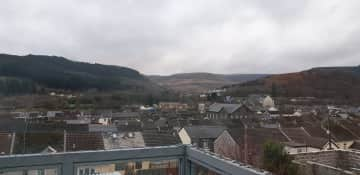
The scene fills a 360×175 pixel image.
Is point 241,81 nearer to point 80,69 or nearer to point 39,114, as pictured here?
point 80,69

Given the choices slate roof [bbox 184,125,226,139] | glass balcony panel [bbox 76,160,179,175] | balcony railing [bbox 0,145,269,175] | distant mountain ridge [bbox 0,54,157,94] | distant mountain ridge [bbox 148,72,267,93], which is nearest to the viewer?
balcony railing [bbox 0,145,269,175]

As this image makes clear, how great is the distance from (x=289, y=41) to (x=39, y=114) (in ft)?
32.1

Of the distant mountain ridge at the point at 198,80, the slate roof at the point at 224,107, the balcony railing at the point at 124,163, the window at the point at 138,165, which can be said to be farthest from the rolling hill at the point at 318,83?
the window at the point at 138,165

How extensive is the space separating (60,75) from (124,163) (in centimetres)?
1127

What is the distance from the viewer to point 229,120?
55.4ft

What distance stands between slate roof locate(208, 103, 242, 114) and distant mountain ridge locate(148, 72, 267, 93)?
51.0 inches

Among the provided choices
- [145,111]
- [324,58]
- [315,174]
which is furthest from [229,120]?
[315,174]

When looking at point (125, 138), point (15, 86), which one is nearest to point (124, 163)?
point (15, 86)

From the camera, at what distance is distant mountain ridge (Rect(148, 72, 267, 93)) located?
55.8 ft

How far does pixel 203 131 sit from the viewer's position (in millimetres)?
13016

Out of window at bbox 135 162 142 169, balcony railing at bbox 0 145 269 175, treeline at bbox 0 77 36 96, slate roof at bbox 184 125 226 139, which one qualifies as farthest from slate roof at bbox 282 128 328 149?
window at bbox 135 162 142 169

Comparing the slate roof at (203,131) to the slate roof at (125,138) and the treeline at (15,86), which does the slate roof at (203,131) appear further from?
the treeline at (15,86)

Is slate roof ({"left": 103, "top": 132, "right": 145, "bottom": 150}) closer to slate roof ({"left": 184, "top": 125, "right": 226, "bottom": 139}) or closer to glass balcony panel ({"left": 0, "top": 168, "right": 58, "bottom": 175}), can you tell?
slate roof ({"left": 184, "top": 125, "right": 226, "bottom": 139})

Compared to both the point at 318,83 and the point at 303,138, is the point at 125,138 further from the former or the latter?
the point at 318,83
